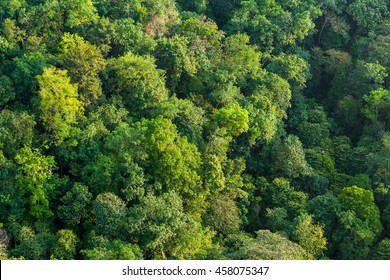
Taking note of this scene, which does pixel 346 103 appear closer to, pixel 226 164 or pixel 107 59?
pixel 226 164

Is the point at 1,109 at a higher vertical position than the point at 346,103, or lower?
lower

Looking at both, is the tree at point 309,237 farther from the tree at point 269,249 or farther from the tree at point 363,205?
the tree at point 363,205

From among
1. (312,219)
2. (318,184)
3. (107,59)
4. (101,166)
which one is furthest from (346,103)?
(101,166)

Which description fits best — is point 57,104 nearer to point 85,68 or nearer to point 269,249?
point 85,68

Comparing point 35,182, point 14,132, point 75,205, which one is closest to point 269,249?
point 75,205

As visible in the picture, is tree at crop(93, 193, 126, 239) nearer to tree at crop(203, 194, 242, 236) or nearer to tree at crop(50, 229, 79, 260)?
tree at crop(50, 229, 79, 260)

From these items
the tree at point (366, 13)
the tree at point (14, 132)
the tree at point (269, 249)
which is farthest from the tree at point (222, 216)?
the tree at point (366, 13)

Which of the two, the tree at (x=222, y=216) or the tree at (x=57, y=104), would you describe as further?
the tree at (x=222, y=216)
